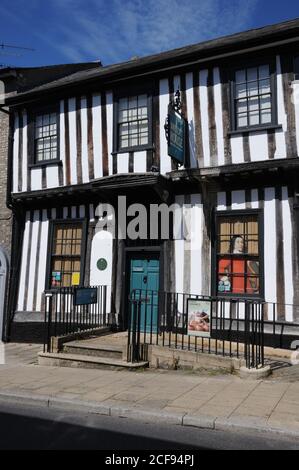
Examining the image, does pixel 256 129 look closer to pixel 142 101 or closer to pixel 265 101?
pixel 265 101

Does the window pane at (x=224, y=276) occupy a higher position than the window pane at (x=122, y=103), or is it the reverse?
the window pane at (x=122, y=103)

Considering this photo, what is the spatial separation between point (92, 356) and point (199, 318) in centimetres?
242

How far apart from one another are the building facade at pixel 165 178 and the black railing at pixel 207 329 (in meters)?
0.60

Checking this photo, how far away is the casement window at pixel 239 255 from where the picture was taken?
9930 mm

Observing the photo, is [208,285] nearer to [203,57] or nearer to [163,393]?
[163,393]

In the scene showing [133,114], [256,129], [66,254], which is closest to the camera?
[256,129]

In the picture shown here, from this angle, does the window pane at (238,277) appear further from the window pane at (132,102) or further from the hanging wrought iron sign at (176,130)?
the window pane at (132,102)

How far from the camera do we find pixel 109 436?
17.6ft

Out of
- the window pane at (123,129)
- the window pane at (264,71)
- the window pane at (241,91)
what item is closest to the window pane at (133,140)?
the window pane at (123,129)

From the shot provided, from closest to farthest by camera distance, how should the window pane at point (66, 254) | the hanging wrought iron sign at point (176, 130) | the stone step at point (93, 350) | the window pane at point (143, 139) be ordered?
the stone step at point (93, 350) → the hanging wrought iron sign at point (176, 130) → the window pane at point (143, 139) → the window pane at point (66, 254)

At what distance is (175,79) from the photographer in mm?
11117

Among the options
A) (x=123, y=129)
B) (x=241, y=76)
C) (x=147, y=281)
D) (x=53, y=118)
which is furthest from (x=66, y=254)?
(x=241, y=76)

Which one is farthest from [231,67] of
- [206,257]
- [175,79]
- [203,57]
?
[206,257]

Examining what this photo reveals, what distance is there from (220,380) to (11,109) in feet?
32.4
